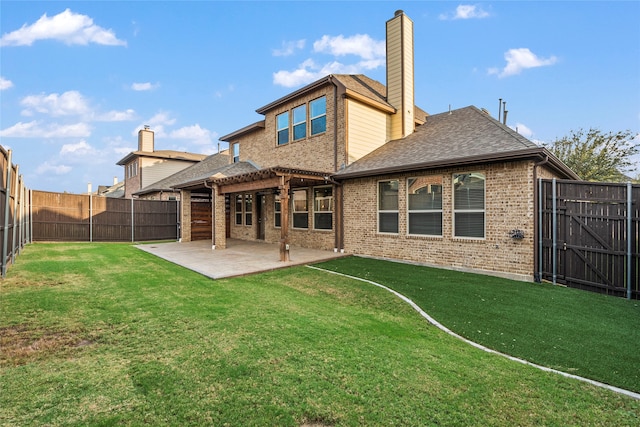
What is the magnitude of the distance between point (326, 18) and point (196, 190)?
10705 mm

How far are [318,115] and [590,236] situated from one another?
32.3 feet

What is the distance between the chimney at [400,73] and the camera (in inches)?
501

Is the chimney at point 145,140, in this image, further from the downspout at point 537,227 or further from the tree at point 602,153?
the tree at point 602,153

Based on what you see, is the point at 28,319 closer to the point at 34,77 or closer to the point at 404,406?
the point at 404,406

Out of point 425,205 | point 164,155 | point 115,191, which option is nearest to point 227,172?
point 425,205

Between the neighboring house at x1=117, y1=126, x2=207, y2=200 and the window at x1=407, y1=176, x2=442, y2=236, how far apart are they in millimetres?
25213

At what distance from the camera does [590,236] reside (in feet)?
23.3

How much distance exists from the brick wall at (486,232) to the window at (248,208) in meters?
8.01

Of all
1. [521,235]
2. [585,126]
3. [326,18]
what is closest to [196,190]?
[326,18]

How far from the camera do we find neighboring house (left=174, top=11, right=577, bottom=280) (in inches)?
317

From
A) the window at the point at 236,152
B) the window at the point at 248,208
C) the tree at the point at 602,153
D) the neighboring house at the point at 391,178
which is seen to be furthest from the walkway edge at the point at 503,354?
the tree at the point at 602,153

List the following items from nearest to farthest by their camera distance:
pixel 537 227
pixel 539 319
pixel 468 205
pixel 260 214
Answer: pixel 539 319 < pixel 537 227 < pixel 468 205 < pixel 260 214

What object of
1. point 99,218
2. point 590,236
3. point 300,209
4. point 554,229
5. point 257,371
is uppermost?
point 300,209

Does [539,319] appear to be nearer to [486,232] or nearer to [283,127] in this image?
[486,232]
